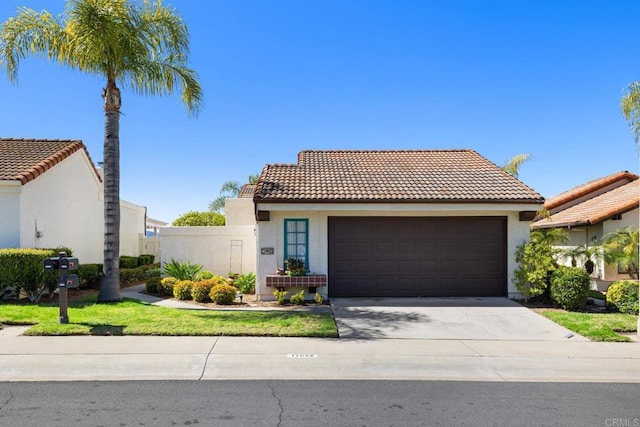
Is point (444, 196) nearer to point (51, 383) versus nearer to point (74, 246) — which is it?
point (51, 383)

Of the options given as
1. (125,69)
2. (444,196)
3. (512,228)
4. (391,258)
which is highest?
(125,69)

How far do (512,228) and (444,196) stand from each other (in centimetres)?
241

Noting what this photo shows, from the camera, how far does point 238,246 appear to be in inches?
667

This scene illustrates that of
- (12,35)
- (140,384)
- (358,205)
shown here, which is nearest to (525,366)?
(140,384)

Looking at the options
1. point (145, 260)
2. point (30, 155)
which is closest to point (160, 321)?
point (30, 155)

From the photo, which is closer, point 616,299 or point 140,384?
point 140,384

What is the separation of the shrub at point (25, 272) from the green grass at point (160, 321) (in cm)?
69

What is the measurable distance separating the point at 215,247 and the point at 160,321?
756cm

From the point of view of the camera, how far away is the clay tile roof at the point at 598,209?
16.1 meters

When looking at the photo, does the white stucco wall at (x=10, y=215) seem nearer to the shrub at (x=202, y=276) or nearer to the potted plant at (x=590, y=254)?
the shrub at (x=202, y=276)

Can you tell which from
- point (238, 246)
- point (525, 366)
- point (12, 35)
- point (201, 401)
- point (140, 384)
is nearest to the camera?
point (201, 401)

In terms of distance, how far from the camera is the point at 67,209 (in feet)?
54.8

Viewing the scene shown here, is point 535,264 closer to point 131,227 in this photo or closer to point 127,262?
point 127,262

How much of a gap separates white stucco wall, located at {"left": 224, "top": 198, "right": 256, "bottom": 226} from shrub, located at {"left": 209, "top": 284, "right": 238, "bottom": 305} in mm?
8988
